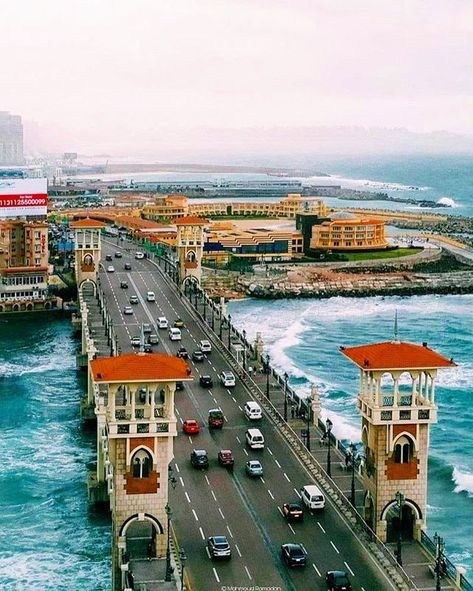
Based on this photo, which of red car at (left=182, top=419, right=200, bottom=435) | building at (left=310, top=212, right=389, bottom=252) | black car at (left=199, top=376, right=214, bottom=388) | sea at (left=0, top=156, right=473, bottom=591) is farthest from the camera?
building at (left=310, top=212, right=389, bottom=252)

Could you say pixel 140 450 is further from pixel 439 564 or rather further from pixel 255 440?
pixel 255 440

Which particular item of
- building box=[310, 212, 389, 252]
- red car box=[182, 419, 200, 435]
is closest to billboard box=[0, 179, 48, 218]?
building box=[310, 212, 389, 252]

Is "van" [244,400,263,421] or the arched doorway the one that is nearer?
the arched doorway

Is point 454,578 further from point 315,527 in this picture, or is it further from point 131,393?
point 131,393

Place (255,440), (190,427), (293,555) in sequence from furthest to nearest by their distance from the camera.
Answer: (190,427) → (255,440) → (293,555)

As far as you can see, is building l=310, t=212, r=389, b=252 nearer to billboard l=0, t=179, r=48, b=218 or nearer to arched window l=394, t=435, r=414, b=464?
billboard l=0, t=179, r=48, b=218

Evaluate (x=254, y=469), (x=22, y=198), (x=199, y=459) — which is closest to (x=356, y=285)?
(x=22, y=198)
